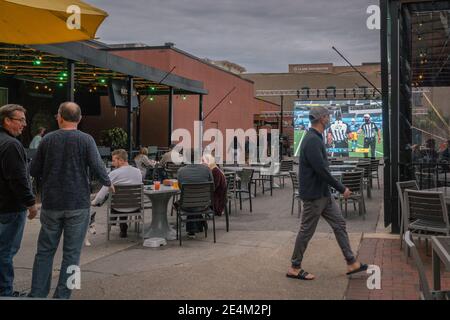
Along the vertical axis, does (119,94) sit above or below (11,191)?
above

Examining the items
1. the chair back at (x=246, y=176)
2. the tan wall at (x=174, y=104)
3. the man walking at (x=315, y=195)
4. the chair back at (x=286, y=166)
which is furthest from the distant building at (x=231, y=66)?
the man walking at (x=315, y=195)

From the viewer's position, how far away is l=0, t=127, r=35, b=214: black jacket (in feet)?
13.2

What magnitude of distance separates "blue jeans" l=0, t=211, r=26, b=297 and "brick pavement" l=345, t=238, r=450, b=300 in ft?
9.70

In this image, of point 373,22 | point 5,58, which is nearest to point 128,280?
point 373,22

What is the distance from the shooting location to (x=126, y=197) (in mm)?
6805

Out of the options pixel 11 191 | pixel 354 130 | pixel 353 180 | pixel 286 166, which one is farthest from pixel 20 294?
pixel 354 130

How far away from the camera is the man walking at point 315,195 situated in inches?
191

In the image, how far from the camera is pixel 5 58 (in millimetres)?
13578

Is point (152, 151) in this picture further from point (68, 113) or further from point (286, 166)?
point (68, 113)

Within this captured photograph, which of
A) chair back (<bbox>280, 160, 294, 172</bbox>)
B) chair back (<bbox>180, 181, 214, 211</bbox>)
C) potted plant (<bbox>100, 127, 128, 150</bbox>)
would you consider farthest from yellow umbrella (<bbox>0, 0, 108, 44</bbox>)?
potted plant (<bbox>100, 127, 128, 150</bbox>)

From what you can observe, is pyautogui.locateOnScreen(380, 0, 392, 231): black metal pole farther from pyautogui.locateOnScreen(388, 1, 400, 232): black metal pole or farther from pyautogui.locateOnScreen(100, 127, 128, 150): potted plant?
pyautogui.locateOnScreen(100, 127, 128, 150): potted plant

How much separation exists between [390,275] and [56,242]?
3.36m

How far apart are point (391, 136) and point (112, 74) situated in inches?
398
